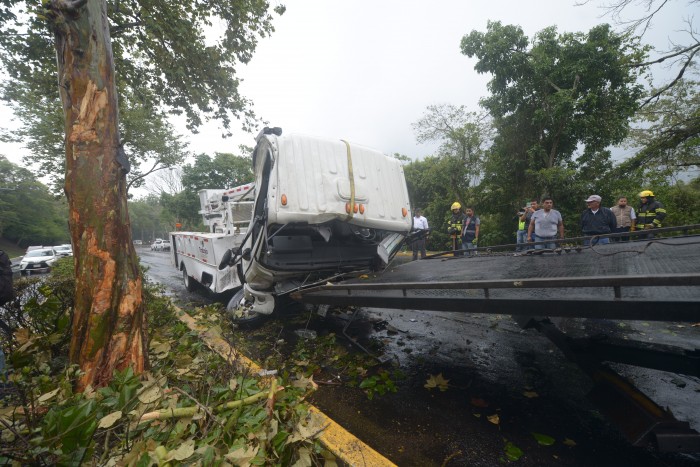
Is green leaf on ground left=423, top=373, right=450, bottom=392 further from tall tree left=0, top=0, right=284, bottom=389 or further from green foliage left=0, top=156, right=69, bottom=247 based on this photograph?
green foliage left=0, top=156, right=69, bottom=247

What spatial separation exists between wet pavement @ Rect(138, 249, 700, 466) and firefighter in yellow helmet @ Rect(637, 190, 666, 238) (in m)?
3.65

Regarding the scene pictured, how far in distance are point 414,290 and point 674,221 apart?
505 inches

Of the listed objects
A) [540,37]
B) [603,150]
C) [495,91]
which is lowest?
[603,150]

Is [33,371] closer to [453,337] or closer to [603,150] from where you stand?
[453,337]

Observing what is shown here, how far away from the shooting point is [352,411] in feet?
7.73

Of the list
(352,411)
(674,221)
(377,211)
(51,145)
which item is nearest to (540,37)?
(674,221)

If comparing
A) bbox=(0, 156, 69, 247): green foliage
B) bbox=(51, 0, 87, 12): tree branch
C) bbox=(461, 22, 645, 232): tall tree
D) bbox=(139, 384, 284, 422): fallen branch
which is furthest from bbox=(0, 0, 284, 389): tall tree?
bbox=(0, 156, 69, 247): green foliage

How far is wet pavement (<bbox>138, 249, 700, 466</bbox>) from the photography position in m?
1.85

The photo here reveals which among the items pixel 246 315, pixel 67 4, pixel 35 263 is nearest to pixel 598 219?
pixel 246 315

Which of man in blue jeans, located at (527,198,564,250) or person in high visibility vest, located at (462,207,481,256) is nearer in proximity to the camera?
man in blue jeans, located at (527,198,564,250)

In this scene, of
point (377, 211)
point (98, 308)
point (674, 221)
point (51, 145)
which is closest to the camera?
point (98, 308)

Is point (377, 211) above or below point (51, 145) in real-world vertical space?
below

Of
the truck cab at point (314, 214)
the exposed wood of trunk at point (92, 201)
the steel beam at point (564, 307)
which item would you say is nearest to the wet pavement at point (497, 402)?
the steel beam at point (564, 307)

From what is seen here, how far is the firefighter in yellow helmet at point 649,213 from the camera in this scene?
617cm
